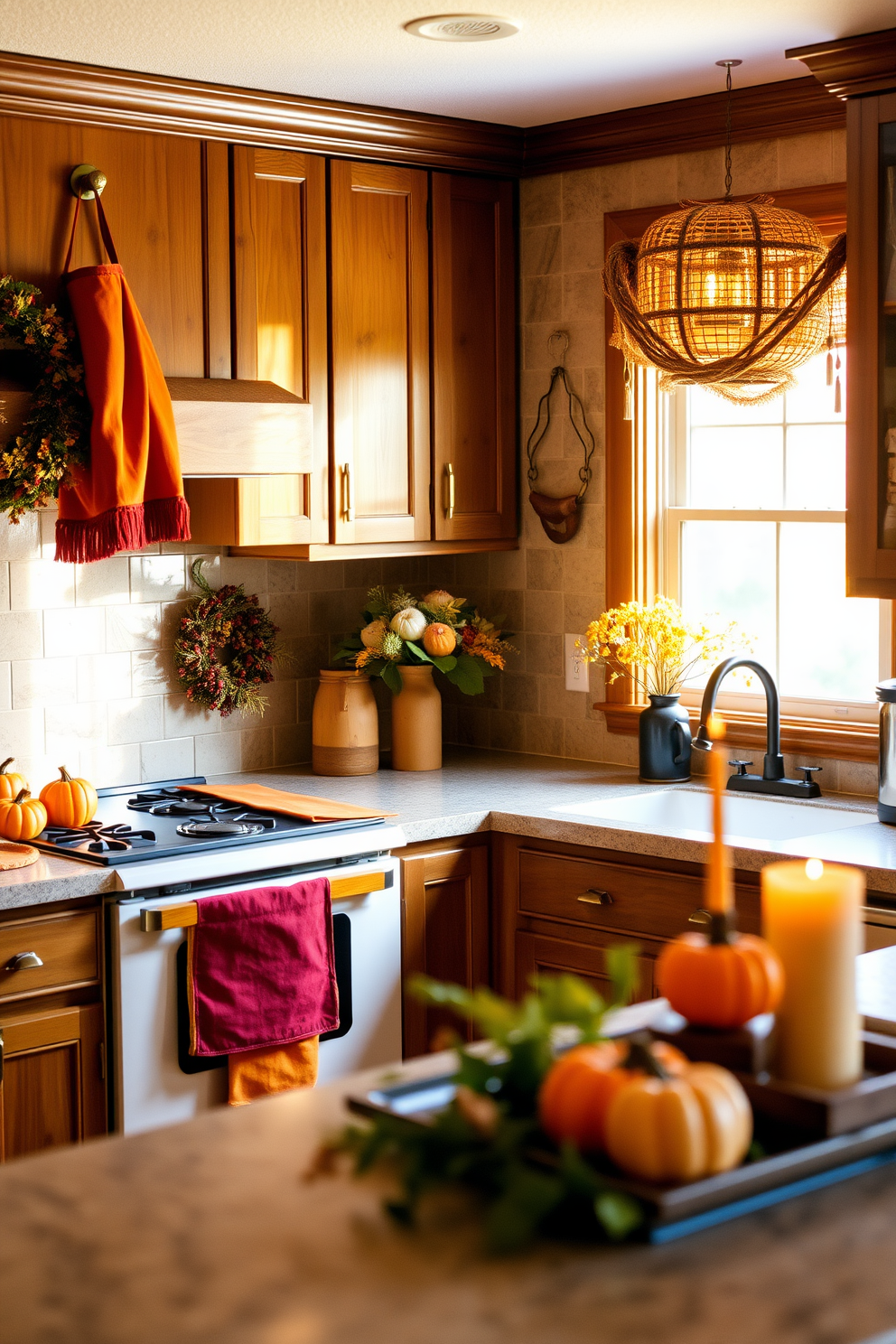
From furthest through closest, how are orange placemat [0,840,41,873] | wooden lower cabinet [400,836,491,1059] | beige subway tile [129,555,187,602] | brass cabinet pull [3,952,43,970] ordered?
1. beige subway tile [129,555,187,602]
2. wooden lower cabinet [400,836,491,1059]
3. orange placemat [0,840,41,873]
4. brass cabinet pull [3,952,43,970]

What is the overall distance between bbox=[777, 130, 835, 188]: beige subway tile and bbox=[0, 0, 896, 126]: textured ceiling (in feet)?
0.49

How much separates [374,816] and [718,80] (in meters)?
1.81

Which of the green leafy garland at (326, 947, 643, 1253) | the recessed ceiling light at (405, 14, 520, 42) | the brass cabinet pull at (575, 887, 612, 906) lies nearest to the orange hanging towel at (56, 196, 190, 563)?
the recessed ceiling light at (405, 14, 520, 42)

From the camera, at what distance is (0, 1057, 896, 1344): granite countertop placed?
40.4 inches

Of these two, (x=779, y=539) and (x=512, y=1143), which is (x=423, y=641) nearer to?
(x=779, y=539)

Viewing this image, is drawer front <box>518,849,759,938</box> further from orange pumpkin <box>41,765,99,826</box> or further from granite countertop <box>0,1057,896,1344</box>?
granite countertop <box>0,1057,896,1344</box>

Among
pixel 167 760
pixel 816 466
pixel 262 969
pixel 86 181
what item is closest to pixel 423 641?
pixel 167 760

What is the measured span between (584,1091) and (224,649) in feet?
9.32

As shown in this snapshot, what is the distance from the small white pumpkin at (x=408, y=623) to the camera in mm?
Result: 3908

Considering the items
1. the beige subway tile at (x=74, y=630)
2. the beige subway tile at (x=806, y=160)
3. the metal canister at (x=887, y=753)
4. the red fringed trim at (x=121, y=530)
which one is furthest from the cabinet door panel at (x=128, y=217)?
the metal canister at (x=887, y=753)

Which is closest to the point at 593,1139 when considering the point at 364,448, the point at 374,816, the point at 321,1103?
the point at 321,1103

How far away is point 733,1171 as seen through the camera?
119 cm

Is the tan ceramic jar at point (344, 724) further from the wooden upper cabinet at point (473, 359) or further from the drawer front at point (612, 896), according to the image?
the drawer front at point (612, 896)

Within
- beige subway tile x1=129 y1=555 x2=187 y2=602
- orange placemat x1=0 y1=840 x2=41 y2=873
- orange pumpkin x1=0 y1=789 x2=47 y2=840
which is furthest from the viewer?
beige subway tile x1=129 y1=555 x2=187 y2=602
